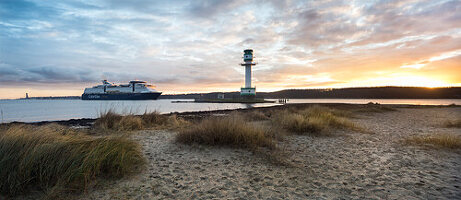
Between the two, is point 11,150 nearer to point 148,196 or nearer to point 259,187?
point 148,196

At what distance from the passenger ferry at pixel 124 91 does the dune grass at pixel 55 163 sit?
87.6 m

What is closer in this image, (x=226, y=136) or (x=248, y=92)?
(x=226, y=136)

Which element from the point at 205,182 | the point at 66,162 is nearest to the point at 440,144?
the point at 205,182

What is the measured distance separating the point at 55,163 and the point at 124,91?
9422cm

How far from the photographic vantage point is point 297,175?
3650mm

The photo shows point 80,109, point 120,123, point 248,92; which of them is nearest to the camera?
point 120,123

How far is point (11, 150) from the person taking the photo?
3174mm

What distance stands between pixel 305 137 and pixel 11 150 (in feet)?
23.0

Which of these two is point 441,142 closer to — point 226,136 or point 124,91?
point 226,136

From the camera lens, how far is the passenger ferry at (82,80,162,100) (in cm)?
8669

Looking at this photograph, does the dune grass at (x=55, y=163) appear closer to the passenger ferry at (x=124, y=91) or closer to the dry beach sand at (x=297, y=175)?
the dry beach sand at (x=297, y=175)

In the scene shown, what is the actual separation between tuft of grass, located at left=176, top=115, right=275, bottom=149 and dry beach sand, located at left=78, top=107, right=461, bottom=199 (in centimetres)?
30

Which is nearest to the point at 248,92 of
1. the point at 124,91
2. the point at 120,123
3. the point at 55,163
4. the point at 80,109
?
the point at 80,109

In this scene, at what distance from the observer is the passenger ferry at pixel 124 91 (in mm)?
86694
